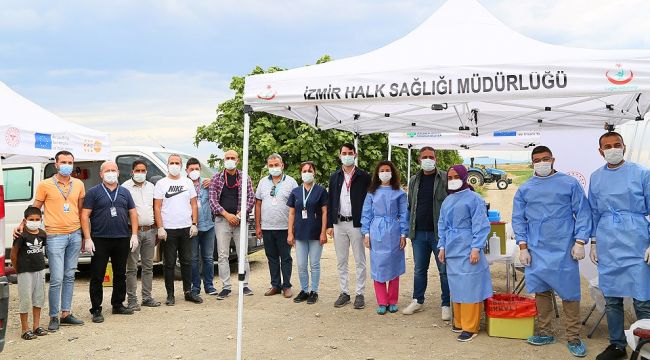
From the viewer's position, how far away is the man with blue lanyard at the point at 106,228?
6117 millimetres

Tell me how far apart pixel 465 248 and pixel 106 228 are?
3748 millimetres

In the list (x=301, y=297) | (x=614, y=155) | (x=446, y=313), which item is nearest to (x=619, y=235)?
(x=614, y=155)

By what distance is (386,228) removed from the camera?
619cm

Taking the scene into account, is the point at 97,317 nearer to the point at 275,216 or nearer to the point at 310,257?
the point at 275,216

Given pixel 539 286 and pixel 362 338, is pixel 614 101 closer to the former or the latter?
pixel 539 286

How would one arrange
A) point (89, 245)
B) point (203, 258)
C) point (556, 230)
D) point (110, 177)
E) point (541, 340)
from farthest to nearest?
1. point (203, 258)
2. point (110, 177)
3. point (89, 245)
4. point (541, 340)
5. point (556, 230)

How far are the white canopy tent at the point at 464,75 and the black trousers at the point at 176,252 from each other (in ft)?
6.78

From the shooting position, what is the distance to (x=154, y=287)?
823cm

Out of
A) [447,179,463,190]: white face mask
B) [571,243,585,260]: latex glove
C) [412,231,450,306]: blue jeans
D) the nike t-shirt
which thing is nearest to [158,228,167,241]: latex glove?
the nike t-shirt

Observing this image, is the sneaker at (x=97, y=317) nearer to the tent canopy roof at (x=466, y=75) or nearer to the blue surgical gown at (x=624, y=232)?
the tent canopy roof at (x=466, y=75)

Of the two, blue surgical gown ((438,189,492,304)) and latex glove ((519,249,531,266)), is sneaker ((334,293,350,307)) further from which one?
latex glove ((519,249,531,266))

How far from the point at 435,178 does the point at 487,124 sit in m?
1.71

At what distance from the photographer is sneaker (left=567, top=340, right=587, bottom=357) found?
4812 mm

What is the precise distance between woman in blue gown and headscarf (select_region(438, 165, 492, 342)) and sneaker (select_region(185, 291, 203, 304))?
3221mm
